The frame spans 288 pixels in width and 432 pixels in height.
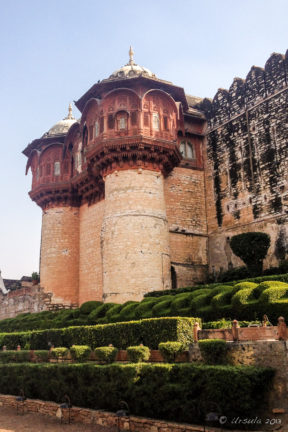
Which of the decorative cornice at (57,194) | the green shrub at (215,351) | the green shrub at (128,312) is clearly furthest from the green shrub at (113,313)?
the decorative cornice at (57,194)

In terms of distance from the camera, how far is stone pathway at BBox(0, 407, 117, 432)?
12046mm

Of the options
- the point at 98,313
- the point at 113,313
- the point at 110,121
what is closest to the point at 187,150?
the point at 110,121

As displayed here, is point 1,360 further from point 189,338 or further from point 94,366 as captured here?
point 189,338

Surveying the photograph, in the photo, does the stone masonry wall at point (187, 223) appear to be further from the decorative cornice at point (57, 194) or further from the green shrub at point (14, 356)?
the green shrub at point (14, 356)

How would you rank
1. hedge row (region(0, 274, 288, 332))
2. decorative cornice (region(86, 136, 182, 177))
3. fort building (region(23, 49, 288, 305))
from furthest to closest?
decorative cornice (region(86, 136, 182, 177)) < fort building (region(23, 49, 288, 305)) < hedge row (region(0, 274, 288, 332))

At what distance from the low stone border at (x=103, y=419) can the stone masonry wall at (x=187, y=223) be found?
10245 mm

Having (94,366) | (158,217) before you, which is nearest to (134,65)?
(158,217)

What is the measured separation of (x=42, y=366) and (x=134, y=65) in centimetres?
1804

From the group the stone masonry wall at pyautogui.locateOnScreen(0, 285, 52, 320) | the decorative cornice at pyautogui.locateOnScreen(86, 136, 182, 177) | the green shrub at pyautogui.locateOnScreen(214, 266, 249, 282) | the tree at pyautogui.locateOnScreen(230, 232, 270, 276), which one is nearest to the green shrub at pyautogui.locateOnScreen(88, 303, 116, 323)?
the green shrub at pyautogui.locateOnScreen(214, 266, 249, 282)

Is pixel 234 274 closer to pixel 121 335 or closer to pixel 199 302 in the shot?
pixel 199 302

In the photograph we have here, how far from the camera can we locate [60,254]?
27.5 m

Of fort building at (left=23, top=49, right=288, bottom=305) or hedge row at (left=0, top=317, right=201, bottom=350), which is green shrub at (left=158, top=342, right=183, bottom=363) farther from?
fort building at (left=23, top=49, right=288, bottom=305)

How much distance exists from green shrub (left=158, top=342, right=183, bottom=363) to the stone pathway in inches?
84.9

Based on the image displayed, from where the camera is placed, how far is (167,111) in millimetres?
23953
